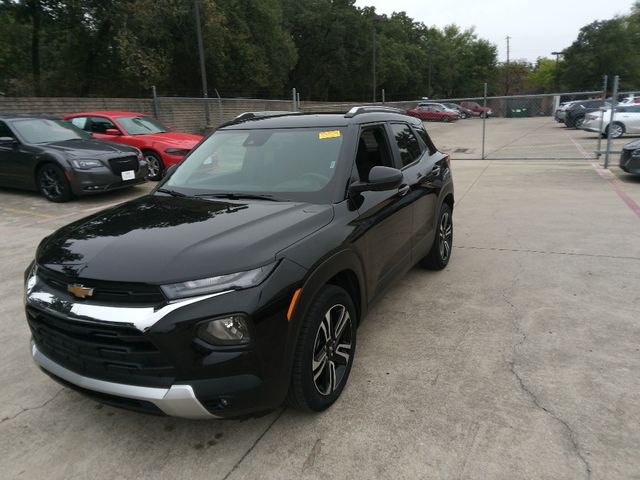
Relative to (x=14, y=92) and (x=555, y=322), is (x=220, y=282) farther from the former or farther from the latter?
(x=14, y=92)

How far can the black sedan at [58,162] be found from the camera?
27.6 ft

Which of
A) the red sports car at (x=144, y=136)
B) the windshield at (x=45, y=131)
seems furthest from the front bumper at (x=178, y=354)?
the red sports car at (x=144, y=136)

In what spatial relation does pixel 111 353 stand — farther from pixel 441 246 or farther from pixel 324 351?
pixel 441 246

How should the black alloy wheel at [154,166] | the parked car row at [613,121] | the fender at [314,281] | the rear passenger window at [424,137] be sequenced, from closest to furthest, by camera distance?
the fender at [314,281], the rear passenger window at [424,137], the parked car row at [613,121], the black alloy wheel at [154,166]

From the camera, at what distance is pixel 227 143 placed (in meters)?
3.89

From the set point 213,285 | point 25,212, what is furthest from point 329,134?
point 25,212

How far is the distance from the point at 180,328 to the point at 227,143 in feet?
6.96

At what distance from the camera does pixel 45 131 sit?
9141 millimetres

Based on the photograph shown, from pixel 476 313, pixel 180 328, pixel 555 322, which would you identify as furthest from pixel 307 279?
pixel 555 322

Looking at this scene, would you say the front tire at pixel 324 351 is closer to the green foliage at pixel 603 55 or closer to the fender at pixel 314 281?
the fender at pixel 314 281

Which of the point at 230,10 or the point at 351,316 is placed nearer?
the point at 351,316

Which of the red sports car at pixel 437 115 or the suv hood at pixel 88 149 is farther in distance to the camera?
the red sports car at pixel 437 115

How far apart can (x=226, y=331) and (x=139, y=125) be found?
10.3 metres

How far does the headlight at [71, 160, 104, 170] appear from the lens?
8352 millimetres
